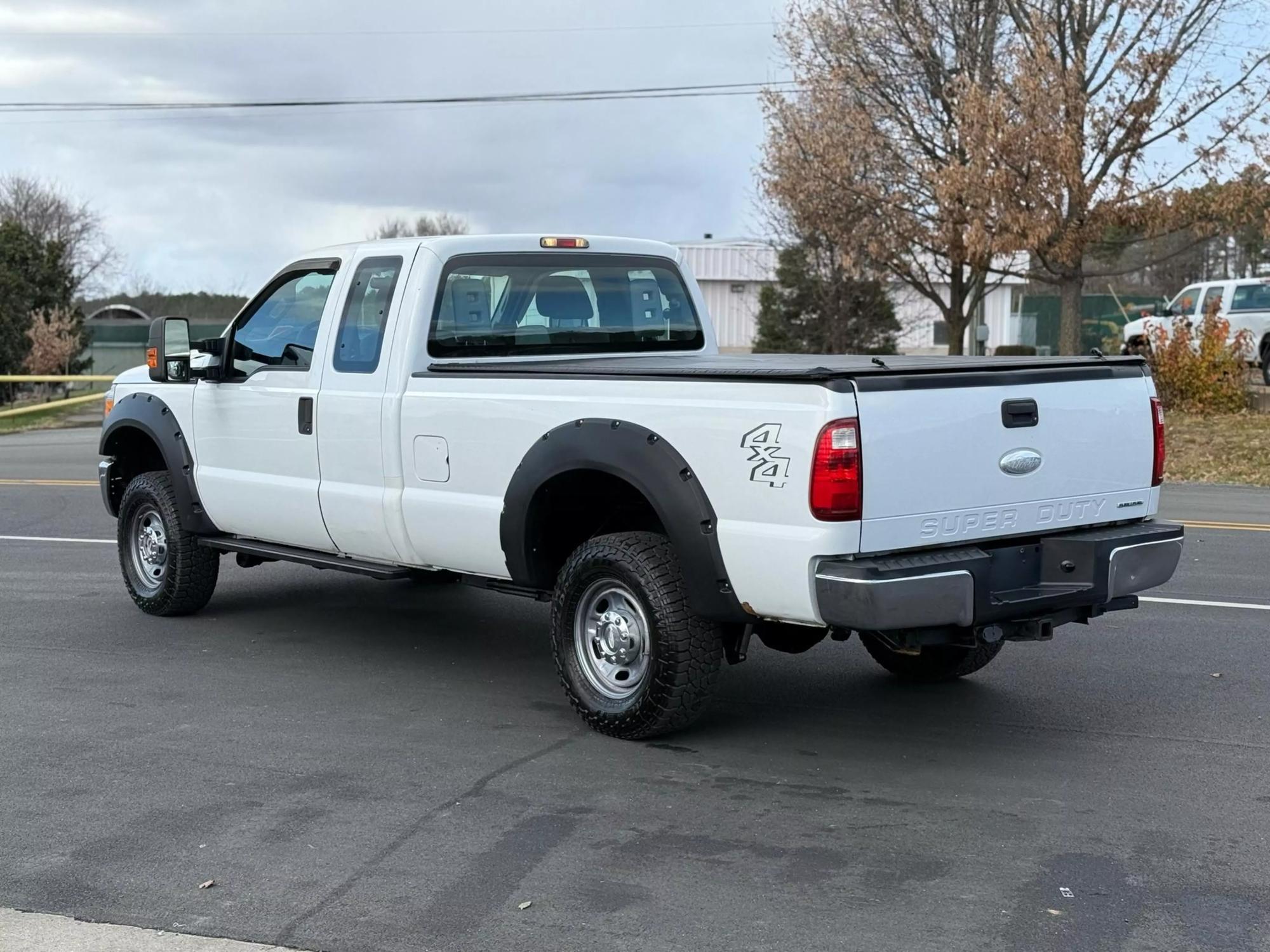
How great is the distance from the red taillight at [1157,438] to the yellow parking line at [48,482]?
13014mm

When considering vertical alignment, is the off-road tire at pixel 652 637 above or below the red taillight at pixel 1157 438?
below

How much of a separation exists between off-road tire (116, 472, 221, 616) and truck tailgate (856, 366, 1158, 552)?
4.70m

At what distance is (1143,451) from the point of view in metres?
6.24

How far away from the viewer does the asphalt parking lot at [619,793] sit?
4.49 meters

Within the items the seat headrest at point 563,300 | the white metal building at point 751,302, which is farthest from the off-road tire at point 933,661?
the white metal building at point 751,302

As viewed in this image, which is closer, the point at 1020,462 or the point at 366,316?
the point at 1020,462

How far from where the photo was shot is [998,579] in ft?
18.8

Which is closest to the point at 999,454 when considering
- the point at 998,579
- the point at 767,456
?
the point at 998,579

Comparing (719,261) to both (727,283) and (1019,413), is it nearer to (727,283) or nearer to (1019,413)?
(727,283)

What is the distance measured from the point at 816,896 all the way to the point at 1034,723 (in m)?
2.31

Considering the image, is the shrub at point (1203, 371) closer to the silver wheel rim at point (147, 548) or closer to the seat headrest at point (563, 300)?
the seat headrest at point (563, 300)

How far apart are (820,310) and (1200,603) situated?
25.9 metres

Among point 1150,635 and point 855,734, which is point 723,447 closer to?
point 855,734

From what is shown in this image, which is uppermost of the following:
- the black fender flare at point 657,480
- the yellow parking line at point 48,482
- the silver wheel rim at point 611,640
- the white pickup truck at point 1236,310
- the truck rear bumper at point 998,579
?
the white pickup truck at point 1236,310
